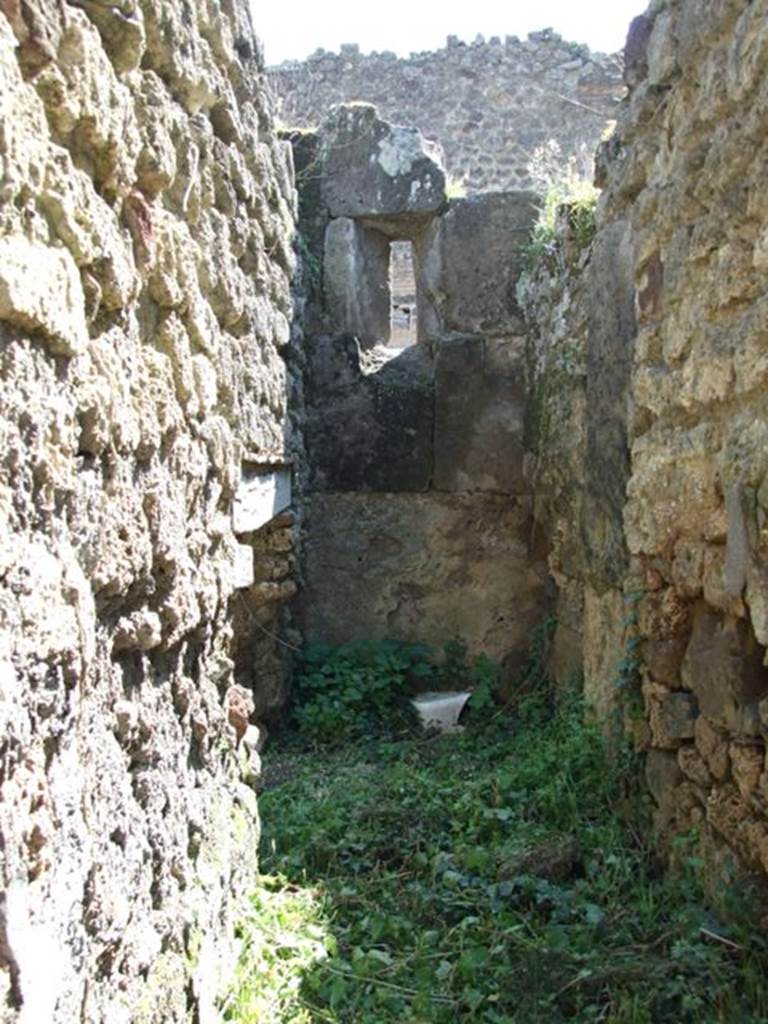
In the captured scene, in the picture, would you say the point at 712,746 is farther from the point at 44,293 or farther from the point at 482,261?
the point at 482,261

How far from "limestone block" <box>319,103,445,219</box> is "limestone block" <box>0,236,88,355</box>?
4.37 meters

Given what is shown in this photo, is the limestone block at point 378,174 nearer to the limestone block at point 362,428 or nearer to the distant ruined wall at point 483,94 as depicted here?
the limestone block at point 362,428

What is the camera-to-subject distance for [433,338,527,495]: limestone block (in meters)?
5.51

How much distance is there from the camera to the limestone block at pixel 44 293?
4.43ft

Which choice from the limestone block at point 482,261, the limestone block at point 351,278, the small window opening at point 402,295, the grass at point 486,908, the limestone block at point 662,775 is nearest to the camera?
the grass at point 486,908

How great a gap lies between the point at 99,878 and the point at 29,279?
907mm

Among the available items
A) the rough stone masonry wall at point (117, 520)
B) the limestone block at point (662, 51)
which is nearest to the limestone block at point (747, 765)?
the rough stone masonry wall at point (117, 520)

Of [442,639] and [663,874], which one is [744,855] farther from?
[442,639]

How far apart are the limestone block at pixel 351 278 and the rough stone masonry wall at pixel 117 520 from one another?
258 cm

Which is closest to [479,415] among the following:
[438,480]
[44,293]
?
[438,480]

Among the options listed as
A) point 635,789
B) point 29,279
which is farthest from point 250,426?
point 29,279

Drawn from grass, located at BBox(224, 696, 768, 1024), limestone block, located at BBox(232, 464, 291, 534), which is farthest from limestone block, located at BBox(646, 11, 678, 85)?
grass, located at BBox(224, 696, 768, 1024)

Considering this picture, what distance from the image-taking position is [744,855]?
8.34 ft

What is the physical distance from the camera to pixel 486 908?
3.01m
